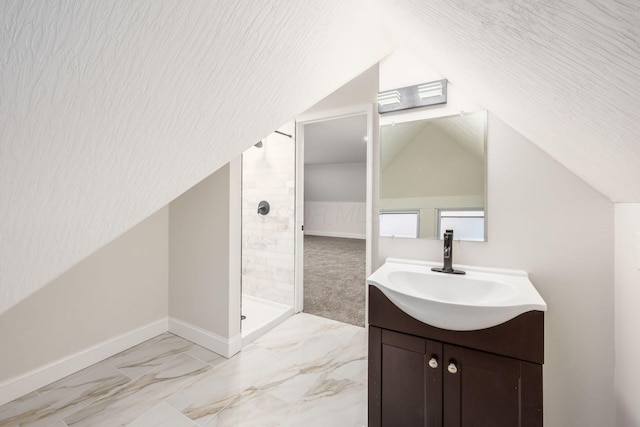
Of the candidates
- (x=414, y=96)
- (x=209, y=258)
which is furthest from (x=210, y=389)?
(x=414, y=96)

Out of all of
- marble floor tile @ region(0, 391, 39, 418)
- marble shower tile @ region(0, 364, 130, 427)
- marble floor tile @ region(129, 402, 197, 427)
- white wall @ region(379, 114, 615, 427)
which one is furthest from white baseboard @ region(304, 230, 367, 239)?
marble floor tile @ region(0, 391, 39, 418)

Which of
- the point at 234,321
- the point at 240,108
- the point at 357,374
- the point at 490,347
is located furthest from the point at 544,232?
the point at 234,321

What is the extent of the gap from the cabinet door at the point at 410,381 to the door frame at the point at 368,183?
69 cm

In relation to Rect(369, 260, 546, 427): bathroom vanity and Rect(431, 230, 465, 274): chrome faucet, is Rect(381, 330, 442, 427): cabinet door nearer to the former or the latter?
Rect(369, 260, 546, 427): bathroom vanity

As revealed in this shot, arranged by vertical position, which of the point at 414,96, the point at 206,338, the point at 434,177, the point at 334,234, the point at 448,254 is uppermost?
the point at 414,96

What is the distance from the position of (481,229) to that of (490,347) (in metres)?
0.67

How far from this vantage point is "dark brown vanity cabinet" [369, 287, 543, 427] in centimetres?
102

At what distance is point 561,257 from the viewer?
4.48ft

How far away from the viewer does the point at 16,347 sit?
1.62m

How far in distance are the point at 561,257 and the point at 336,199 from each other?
6.73 m

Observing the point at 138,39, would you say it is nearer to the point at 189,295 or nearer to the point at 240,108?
the point at 240,108

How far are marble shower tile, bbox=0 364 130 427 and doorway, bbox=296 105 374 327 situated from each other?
152cm

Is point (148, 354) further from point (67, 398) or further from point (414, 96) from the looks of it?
point (414, 96)

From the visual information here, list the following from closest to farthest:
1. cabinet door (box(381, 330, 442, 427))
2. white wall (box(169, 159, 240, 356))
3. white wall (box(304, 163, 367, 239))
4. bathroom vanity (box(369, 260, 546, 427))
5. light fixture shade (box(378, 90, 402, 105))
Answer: bathroom vanity (box(369, 260, 546, 427))
cabinet door (box(381, 330, 442, 427))
light fixture shade (box(378, 90, 402, 105))
white wall (box(169, 159, 240, 356))
white wall (box(304, 163, 367, 239))
